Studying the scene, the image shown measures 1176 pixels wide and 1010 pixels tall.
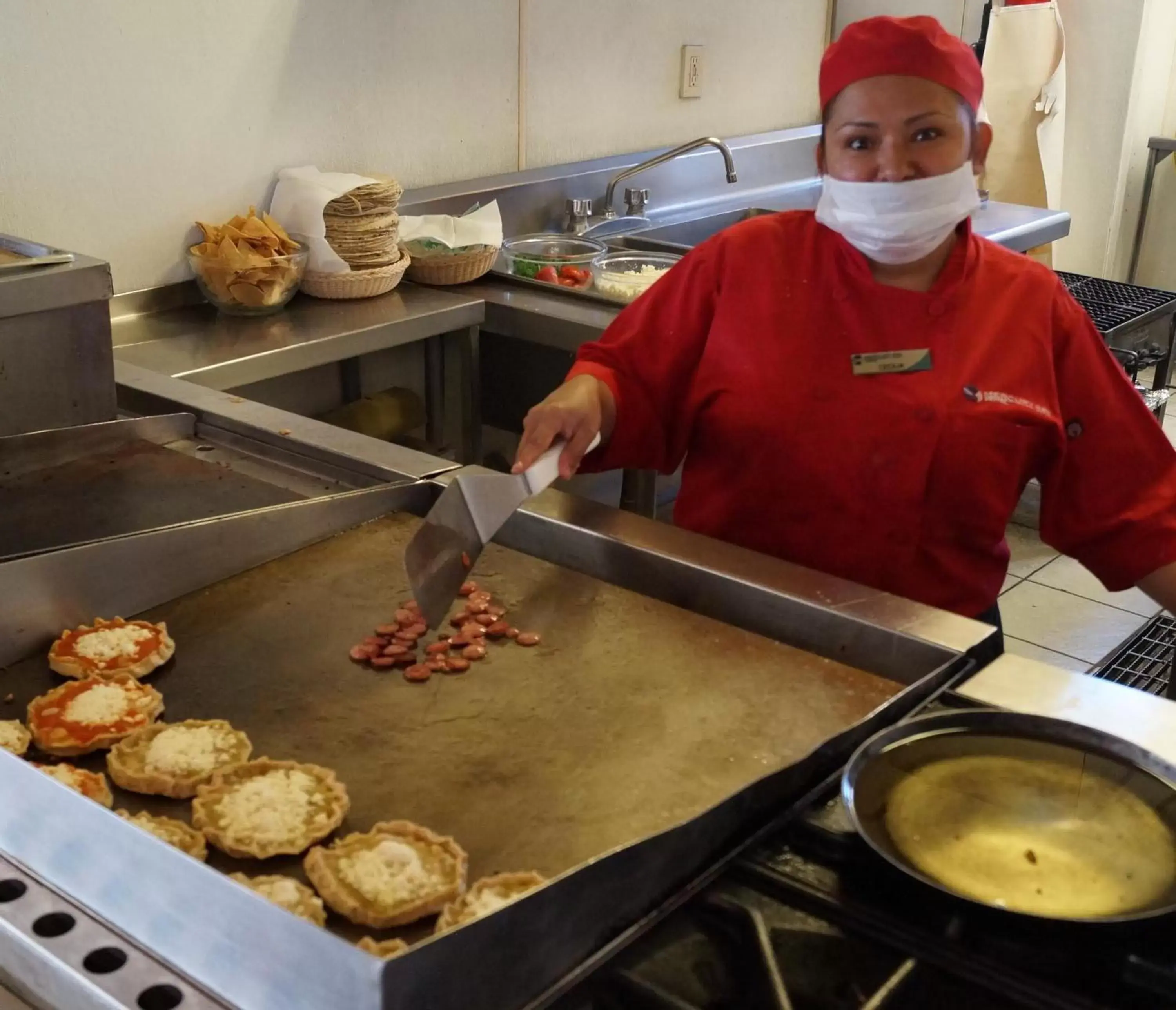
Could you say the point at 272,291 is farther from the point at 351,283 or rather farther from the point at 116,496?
the point at 116,496

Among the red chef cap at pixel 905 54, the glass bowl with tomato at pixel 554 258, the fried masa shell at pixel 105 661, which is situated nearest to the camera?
the fried masa shell at pixel 105 661

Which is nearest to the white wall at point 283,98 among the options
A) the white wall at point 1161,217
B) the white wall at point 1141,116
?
the white wall at point 1141,116

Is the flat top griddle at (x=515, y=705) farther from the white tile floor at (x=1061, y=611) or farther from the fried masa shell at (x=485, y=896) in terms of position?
the white tile floor at (x=1061, y=611)

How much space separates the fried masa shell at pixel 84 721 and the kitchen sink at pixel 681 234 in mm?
1818

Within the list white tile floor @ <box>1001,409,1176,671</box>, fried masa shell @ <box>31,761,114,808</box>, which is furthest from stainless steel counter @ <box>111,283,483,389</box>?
white tile floor @ <box>1001,409,1176,671</box>

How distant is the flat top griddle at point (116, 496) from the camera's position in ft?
4.27

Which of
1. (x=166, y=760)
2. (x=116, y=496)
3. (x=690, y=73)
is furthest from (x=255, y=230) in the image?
(x=690, y=73)

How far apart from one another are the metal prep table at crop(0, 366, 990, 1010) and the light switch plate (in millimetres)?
1922

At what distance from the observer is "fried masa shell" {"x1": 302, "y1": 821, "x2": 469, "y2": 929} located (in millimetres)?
869

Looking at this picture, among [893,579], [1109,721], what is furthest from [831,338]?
[1109,721]

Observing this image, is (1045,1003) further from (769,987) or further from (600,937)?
(600,937)

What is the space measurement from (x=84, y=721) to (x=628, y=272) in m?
1.63

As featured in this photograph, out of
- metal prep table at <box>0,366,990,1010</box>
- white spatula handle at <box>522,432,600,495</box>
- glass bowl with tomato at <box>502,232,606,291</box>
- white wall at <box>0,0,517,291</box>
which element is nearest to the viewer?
metal prep table at <box>0,366,990,1010</box>

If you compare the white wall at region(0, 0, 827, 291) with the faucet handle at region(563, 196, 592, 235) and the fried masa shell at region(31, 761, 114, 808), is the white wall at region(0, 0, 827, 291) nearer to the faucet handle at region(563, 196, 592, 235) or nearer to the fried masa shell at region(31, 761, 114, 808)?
the faucet handle at region(563, 196, 592, 235)
